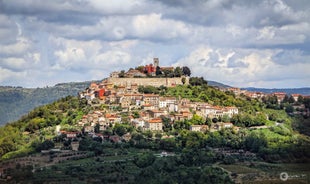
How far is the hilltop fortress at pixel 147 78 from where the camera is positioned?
6700 cm

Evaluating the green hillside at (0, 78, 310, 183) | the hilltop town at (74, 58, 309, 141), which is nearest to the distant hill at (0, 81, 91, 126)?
the hilltop town at (74, 58, 309, 141)

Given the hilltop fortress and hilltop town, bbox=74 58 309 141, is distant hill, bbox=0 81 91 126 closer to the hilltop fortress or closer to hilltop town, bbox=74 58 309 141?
the hilltop fortress

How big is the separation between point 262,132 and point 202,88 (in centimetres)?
1387

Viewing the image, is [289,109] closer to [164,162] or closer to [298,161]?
[298,161]

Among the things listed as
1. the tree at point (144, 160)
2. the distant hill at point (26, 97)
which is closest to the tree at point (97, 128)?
the tree at point (144, 160)

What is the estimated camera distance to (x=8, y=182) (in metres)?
40.1

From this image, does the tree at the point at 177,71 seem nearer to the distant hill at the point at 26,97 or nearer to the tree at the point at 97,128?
the tree at the point at 97,128

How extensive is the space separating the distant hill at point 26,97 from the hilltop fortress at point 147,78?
63.0 m

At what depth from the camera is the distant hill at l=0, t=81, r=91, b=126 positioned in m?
133

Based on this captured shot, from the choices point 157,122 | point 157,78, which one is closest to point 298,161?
point 157,122

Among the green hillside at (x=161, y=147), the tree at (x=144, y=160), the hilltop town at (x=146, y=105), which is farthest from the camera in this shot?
the hilltop town at (x=146, y=105)

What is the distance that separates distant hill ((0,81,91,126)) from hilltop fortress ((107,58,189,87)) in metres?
63.0

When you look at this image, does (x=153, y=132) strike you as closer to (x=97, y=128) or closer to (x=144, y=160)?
(x=97, y=128)

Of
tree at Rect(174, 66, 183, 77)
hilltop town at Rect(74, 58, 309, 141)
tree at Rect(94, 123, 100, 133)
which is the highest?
tree at Rect(174, 66, 183, 77)
